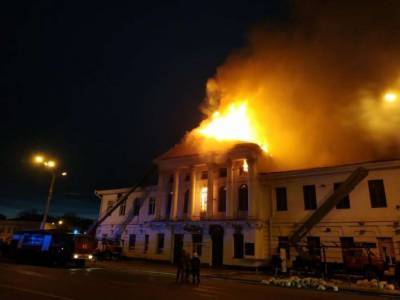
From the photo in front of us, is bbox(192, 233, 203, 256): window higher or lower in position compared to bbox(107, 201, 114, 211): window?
lower

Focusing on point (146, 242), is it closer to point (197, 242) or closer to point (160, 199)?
point (160, 199)

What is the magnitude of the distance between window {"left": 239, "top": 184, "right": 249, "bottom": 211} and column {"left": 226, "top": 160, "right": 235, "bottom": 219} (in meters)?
0.97

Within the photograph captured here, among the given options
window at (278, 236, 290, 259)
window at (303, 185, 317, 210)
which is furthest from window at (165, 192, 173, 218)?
window at (303, 185, 317, 210)

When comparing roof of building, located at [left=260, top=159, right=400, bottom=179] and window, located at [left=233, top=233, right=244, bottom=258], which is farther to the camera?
window, located at [left=233, top=233, right=244, bottom=258]

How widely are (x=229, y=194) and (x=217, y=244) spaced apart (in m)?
5.20

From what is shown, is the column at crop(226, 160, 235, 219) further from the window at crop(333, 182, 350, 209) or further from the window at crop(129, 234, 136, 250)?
the window at crop(129, 234, 136, 250)

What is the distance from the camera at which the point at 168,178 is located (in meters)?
33.6

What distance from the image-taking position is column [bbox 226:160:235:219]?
28.0 meters

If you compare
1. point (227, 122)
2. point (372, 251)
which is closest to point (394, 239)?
point (372, 251)

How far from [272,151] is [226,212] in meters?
11.7

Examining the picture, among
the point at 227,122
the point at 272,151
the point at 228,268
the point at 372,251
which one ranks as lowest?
the point at 228,268

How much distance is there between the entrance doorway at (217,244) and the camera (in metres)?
28.1

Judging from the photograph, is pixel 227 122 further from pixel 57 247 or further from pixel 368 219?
pixel 57 247

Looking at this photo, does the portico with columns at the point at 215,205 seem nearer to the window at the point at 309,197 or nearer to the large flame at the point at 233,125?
the window at the point at 309,197
